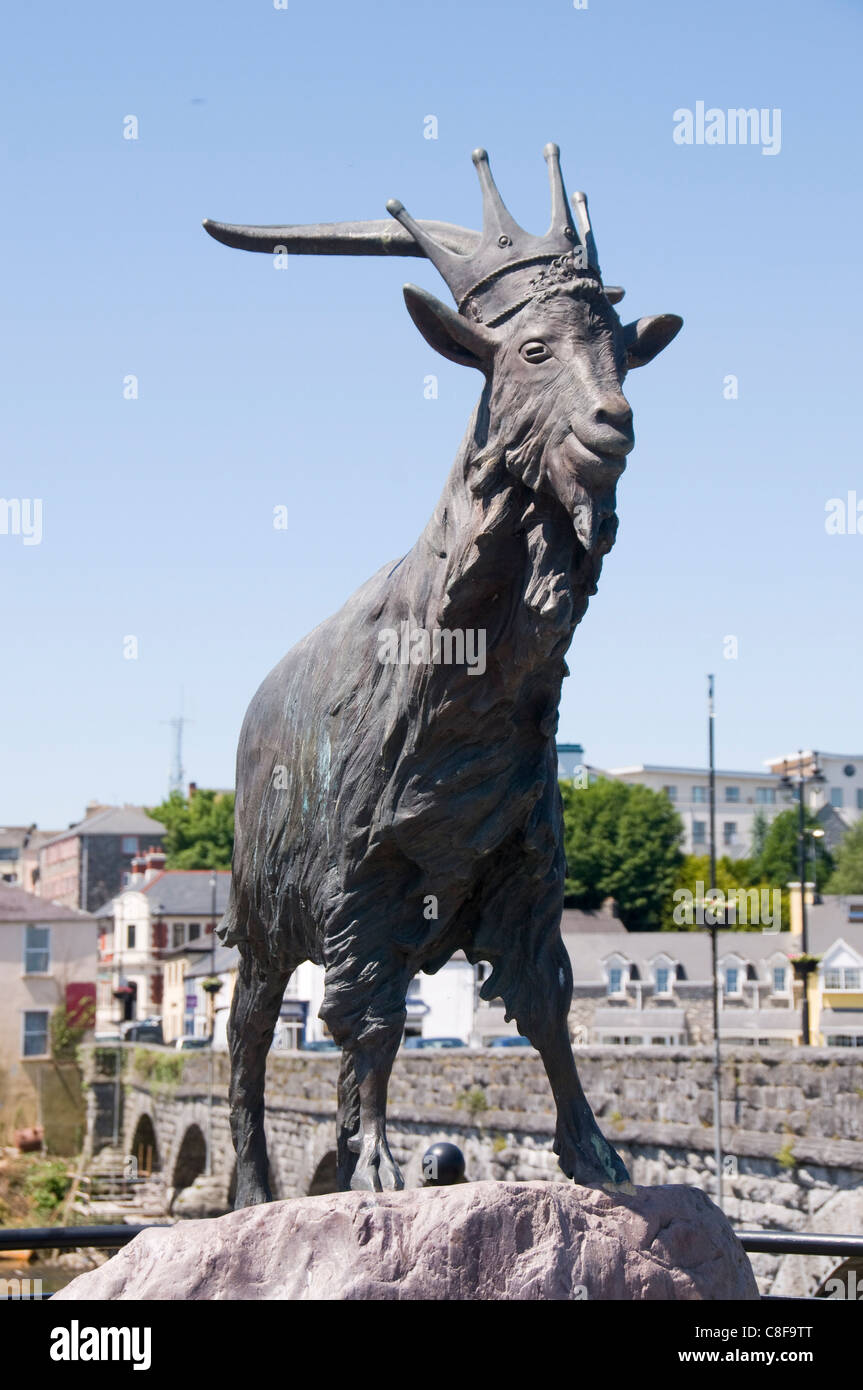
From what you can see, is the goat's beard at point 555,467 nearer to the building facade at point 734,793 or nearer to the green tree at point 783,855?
the green tree at point 783,855

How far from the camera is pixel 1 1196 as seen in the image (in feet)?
130

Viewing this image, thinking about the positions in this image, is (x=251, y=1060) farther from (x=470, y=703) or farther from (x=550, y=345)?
(x=550, y=345)

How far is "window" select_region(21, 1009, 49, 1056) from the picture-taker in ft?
159

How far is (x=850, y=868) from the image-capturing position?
73.9 m

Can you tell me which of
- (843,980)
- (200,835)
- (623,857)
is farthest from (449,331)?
(200,835)

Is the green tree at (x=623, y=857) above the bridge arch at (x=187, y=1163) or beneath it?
above

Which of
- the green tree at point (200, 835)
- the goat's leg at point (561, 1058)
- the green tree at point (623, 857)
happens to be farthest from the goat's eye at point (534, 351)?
the green tree at point (200, 835)

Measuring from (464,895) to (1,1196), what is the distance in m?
37.4

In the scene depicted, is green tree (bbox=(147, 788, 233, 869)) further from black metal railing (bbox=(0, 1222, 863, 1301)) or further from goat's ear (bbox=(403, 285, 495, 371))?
goat's ear (bbox=(403, 285, 495, 371))

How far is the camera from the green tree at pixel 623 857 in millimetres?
69750

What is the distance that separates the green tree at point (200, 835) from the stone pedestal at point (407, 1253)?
8533 centimetres

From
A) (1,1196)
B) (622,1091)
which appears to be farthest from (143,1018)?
(622,1091)

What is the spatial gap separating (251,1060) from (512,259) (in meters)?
2.87
